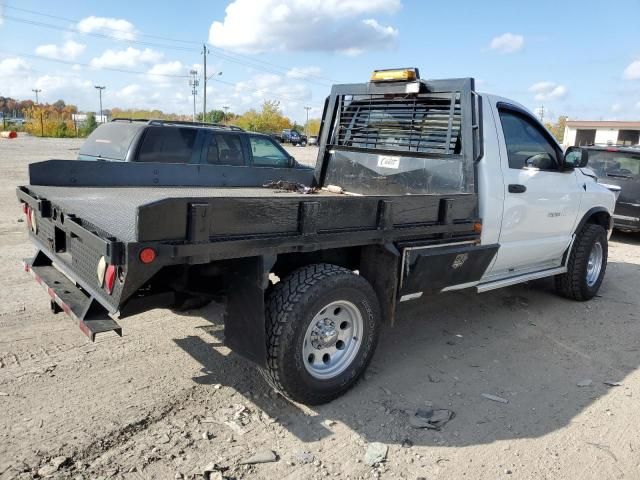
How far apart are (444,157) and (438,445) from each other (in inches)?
97.2

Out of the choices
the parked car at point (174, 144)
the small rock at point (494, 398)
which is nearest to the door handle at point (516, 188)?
the small rock at point (494, 398)

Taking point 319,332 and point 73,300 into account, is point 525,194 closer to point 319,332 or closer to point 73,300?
point 319,332

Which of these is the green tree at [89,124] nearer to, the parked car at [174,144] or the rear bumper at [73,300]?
the parked car at [174,144]

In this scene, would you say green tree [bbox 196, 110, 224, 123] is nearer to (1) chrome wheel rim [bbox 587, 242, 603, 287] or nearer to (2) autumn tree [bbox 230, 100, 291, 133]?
(2) autumn tree [bbox 230, 100, 291, 133]

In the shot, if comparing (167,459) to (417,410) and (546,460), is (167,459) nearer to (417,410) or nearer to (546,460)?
(417,410)

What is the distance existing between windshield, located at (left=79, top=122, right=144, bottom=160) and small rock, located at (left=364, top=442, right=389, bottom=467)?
5.70 meters

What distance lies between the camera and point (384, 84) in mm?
5055

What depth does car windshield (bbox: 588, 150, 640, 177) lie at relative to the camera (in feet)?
32.6

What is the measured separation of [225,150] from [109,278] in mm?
5589

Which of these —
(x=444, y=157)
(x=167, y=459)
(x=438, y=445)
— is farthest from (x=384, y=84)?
(x=167, y=459)

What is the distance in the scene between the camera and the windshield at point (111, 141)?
292 inches

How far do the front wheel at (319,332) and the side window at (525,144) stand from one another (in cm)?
215

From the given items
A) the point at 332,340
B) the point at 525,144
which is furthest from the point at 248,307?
the point at 525,144

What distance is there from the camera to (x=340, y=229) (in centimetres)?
344
